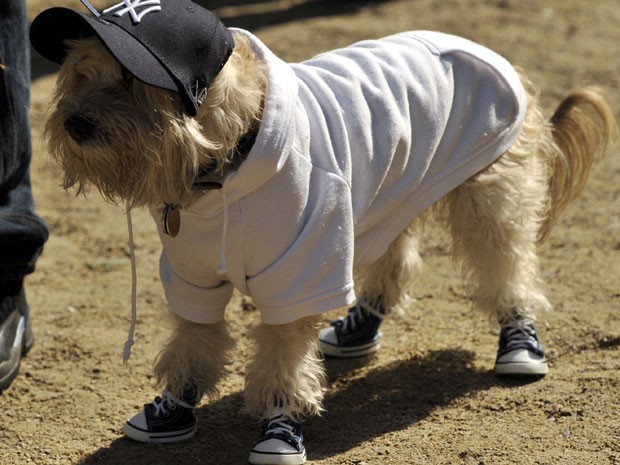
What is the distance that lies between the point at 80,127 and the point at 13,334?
1.60 metres

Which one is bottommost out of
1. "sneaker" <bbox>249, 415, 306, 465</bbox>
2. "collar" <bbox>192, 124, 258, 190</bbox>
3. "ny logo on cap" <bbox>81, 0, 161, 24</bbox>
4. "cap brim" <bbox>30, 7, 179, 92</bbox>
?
"sneaker" <bbox>249, 415, 306, 465</bbox>

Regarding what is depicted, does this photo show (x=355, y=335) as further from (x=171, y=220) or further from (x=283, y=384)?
(x=171, y=220)

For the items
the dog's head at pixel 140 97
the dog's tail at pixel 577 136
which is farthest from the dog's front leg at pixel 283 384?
the dog's tail at pixel 577 136

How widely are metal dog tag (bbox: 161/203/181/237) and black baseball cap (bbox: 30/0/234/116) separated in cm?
48

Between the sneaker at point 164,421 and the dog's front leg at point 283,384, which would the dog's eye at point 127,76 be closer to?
the dog's front leg at point 283,384

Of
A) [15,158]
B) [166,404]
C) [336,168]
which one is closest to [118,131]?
[336,168]

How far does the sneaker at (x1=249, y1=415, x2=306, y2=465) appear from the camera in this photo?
3371 millimetres

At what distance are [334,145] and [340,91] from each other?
24cm

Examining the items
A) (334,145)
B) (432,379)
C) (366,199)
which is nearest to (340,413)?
(432,379)

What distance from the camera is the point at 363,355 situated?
4348 mm

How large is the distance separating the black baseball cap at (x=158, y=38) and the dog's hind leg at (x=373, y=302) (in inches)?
67.3

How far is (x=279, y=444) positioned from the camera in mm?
3395

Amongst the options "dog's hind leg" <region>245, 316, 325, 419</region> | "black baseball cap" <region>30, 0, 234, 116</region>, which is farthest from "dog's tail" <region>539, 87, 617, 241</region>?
"black baseball cap" <region>30, 0, 234, 116</region>

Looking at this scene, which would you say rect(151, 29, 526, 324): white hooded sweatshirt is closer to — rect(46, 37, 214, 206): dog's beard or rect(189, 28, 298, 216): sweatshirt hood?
rect(189, 28, 298, 216): sweatshirt hood
